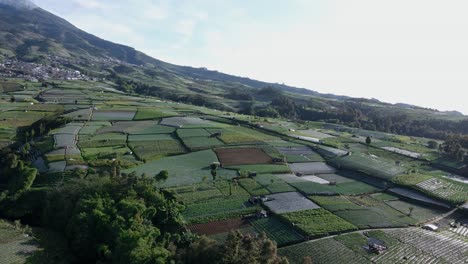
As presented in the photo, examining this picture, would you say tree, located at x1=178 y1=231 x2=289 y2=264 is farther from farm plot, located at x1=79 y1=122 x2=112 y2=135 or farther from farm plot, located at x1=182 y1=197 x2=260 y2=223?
farm plot, located at x1=79 y1=122 x2=112 y2=135

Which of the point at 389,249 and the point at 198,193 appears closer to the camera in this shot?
the point at 389,249

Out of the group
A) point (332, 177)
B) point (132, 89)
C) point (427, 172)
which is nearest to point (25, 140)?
point (332, 177)

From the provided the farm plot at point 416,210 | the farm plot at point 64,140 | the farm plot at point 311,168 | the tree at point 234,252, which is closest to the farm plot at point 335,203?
the farm plot at point 416,210

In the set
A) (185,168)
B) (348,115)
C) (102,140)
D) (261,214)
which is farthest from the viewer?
(348,115)

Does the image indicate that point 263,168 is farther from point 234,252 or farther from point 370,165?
point 234,252

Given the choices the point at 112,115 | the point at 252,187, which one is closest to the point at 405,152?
the point at 252,187
